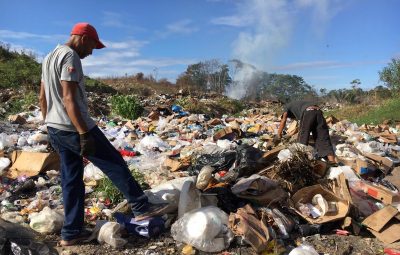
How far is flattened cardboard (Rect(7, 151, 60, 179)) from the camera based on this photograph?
461 cm

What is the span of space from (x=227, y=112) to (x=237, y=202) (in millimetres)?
13444

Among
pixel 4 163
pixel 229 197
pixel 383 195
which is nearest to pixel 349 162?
pixel 383 195

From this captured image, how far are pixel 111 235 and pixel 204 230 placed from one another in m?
0.70

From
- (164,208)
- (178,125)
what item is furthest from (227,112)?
(164,208)

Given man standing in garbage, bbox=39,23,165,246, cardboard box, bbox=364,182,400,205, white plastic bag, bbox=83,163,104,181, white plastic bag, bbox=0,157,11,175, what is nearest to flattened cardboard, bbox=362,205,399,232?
cardboard box, bbox=364,182,400,205

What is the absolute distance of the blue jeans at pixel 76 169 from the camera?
2807 millimetres

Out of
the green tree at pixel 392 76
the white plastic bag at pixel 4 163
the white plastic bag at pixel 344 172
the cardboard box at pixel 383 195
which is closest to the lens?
the cardboard box at pixel 383 195

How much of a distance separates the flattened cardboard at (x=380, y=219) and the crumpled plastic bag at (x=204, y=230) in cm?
130

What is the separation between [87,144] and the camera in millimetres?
2711

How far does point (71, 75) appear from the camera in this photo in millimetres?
2617

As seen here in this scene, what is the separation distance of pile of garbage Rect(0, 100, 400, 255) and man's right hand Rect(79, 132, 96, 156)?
0.68 metres

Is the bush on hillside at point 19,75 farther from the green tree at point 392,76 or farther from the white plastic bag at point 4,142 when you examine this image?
the green tree at point 392,76

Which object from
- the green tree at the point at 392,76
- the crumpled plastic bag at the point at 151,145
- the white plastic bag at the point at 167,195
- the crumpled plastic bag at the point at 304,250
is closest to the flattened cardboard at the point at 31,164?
the crumpled plastic bag at the point at 151,145

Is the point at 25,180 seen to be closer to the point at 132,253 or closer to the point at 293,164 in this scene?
the point at 132,253
